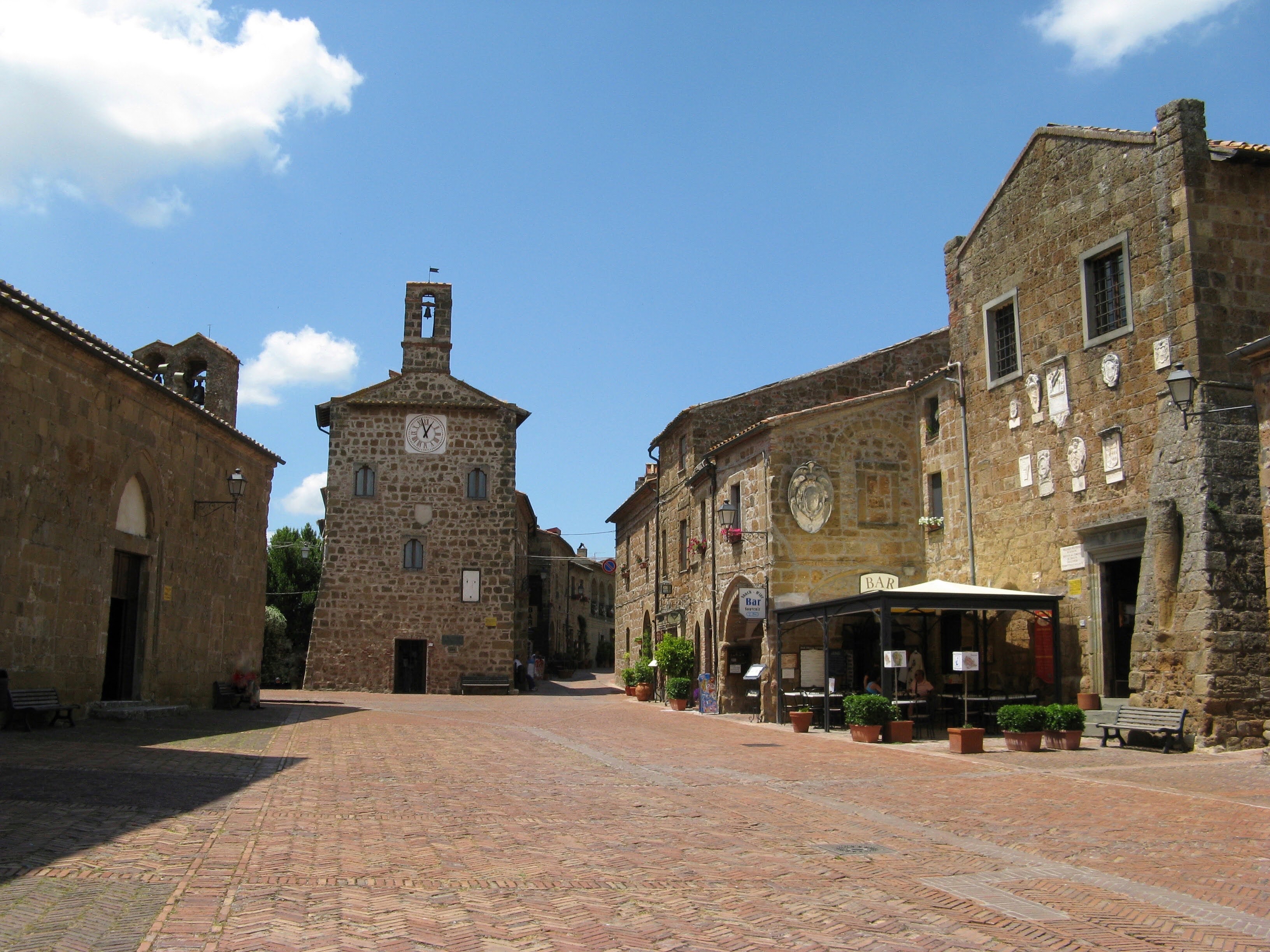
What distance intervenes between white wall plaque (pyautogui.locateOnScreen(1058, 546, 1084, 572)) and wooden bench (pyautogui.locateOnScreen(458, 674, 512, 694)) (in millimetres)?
20079

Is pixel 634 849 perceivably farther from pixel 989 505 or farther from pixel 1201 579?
pixel 989 505

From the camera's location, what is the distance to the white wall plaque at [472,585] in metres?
34.0

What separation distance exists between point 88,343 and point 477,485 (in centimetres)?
1975

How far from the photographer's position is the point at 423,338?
3497 centimetres

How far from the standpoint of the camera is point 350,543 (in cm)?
3394

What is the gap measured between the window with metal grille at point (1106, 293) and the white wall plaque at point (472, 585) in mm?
21901

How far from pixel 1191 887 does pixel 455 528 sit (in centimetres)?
2960

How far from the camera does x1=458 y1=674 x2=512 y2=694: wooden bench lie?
33375 mm

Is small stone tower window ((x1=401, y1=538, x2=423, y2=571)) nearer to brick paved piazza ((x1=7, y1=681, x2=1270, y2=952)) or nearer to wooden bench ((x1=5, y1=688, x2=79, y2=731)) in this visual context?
wooden bench ((x1=5, y1=688, x2=79, y2=731))

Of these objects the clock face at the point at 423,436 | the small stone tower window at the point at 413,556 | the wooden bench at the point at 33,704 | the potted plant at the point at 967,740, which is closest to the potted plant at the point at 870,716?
the potted plant at the point at 967,740

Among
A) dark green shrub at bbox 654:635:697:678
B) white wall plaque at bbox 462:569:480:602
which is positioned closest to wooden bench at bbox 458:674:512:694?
white wall plaque at bbox 462:569:480:602

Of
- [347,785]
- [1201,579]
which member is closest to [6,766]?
[347,785]

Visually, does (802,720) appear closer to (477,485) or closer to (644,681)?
(644,681)

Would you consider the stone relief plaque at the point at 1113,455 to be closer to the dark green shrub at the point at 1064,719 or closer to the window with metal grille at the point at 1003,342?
the window with metal grille at the point at 1003,342
